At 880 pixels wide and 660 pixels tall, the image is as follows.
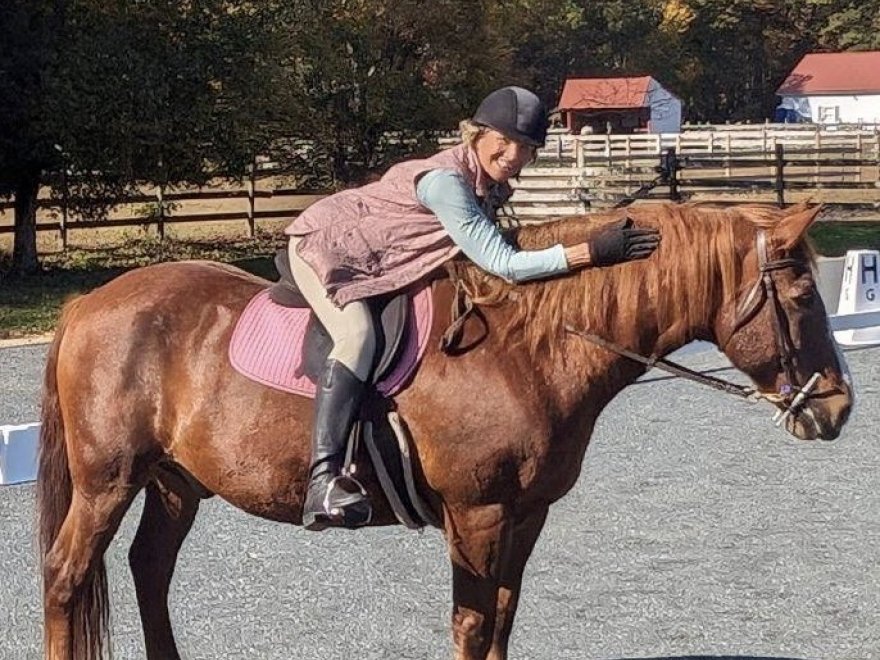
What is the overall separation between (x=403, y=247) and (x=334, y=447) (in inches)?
23.7

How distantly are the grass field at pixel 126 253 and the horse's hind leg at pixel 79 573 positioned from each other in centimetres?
963

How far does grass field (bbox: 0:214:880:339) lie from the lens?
1503 cm

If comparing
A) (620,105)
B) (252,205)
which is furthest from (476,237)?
(620,105)

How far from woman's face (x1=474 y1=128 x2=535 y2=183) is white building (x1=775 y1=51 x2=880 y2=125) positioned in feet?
198

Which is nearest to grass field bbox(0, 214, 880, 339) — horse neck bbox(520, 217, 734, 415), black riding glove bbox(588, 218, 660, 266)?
horse neck bbox(520, 217, 734, 415)

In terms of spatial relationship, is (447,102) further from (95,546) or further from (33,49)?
(95,546)

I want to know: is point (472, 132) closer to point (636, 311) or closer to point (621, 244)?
point (621, 244)

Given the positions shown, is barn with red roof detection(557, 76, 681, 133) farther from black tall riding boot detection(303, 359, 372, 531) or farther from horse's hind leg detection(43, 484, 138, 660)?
black tall riding boot detection(303, 359, 372, 531)

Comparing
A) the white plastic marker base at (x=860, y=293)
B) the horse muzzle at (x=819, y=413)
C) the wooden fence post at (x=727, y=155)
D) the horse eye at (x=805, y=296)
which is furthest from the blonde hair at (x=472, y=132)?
the wooden fence post at (x=727, y=155)

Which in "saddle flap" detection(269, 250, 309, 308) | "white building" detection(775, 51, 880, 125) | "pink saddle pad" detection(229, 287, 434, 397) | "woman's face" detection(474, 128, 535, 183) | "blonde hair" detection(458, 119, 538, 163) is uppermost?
"white building" detection(775, 51, 880, 125)

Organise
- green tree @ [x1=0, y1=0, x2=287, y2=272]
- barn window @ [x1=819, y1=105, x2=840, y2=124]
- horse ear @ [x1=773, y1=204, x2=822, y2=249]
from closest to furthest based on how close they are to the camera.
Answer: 1. horse ear @ [x1=773, y1=204, x2=822, y2=249]
2. green tree @ [x1=0, y1=0, x2=287, y2=272]
3. barn window @ [x1=819, y1=105, x2=840, y2=124]

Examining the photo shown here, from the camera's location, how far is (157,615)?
172 inches

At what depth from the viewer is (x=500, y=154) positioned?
367cm

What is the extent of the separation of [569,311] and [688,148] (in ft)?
122
